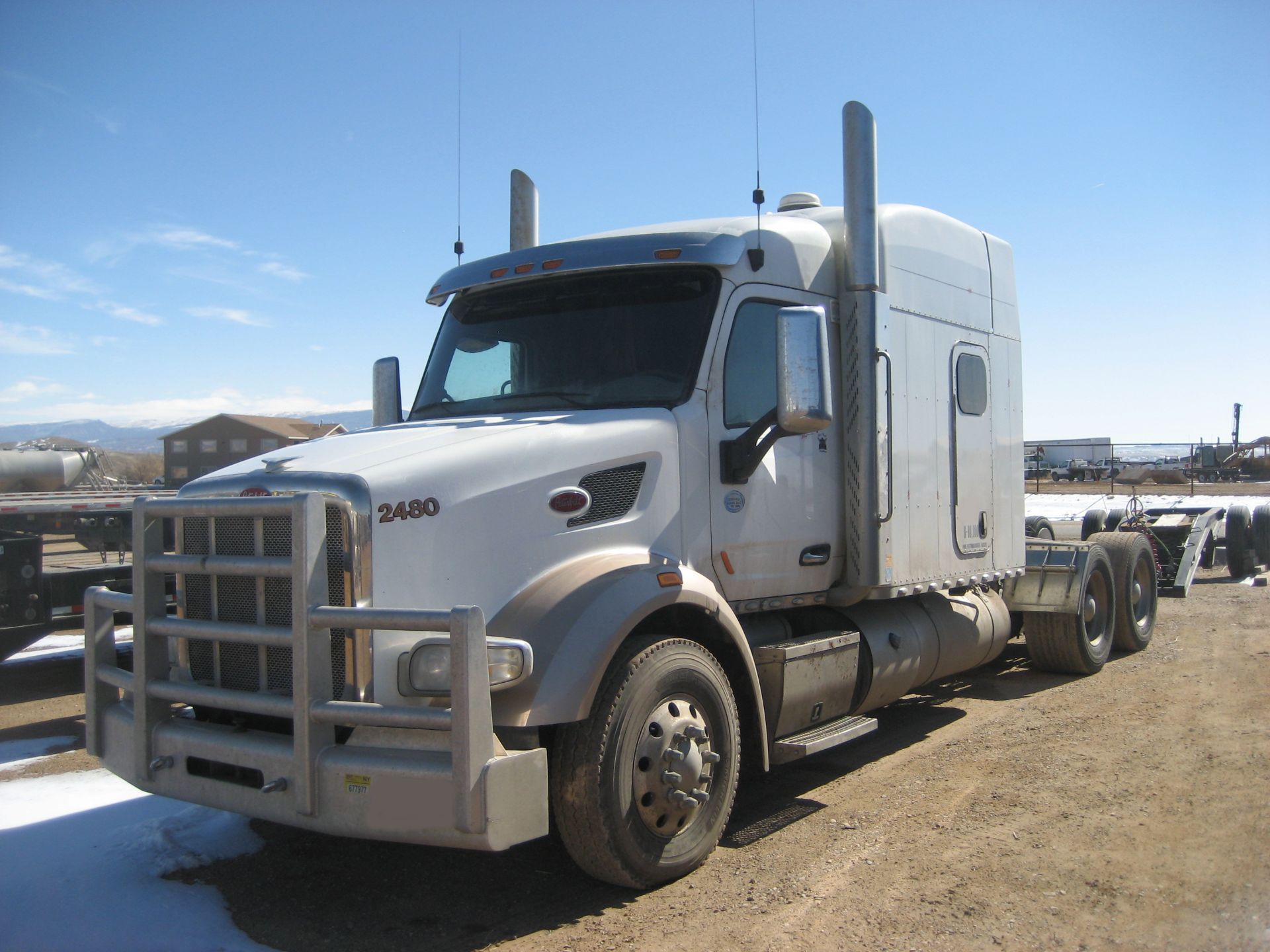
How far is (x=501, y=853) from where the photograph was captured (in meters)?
4.73

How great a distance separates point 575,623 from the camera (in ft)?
12.8

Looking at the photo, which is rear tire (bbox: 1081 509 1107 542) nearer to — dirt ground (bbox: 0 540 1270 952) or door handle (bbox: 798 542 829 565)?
dirt ground (bbox: 0 540 1270 952)

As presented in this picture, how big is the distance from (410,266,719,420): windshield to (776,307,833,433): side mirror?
504 mm

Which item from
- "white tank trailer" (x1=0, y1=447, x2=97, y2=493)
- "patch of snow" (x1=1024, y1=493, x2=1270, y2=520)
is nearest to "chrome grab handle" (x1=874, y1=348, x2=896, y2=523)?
"patch of snow" (x1=1024, y1=493, x2=1270, y2=520)

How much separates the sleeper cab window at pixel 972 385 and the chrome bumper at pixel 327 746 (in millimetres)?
4596

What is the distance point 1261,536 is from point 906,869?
523 inches

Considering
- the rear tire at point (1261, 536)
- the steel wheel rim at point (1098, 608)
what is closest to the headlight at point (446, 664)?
the steel wheel rim at point (1098, 608)

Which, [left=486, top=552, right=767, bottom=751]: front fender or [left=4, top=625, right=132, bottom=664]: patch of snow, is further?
[left=4, top=625, right=132, bottom=664]: patch of snow

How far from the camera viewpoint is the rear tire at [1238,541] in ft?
48.0

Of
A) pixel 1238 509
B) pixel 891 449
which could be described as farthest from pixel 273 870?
pixel 1238 509

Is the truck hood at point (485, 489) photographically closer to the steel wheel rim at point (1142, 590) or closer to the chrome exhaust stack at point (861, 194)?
the chrome exhaust stack at point (861, 194)

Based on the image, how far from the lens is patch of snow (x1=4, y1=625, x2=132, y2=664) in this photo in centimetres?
959

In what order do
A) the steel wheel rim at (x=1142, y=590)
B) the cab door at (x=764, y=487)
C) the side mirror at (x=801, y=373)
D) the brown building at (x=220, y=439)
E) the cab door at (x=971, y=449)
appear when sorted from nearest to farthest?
the side mirror at (x=801, y=373)
the cab door at (x=764, y=487)
the cab door at (x=971, y=449)
the steel wheel rim at (x=1142, y=590)
the brown building at (x=220, y=439)

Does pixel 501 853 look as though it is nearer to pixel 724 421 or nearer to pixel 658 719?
pixel 658 719
